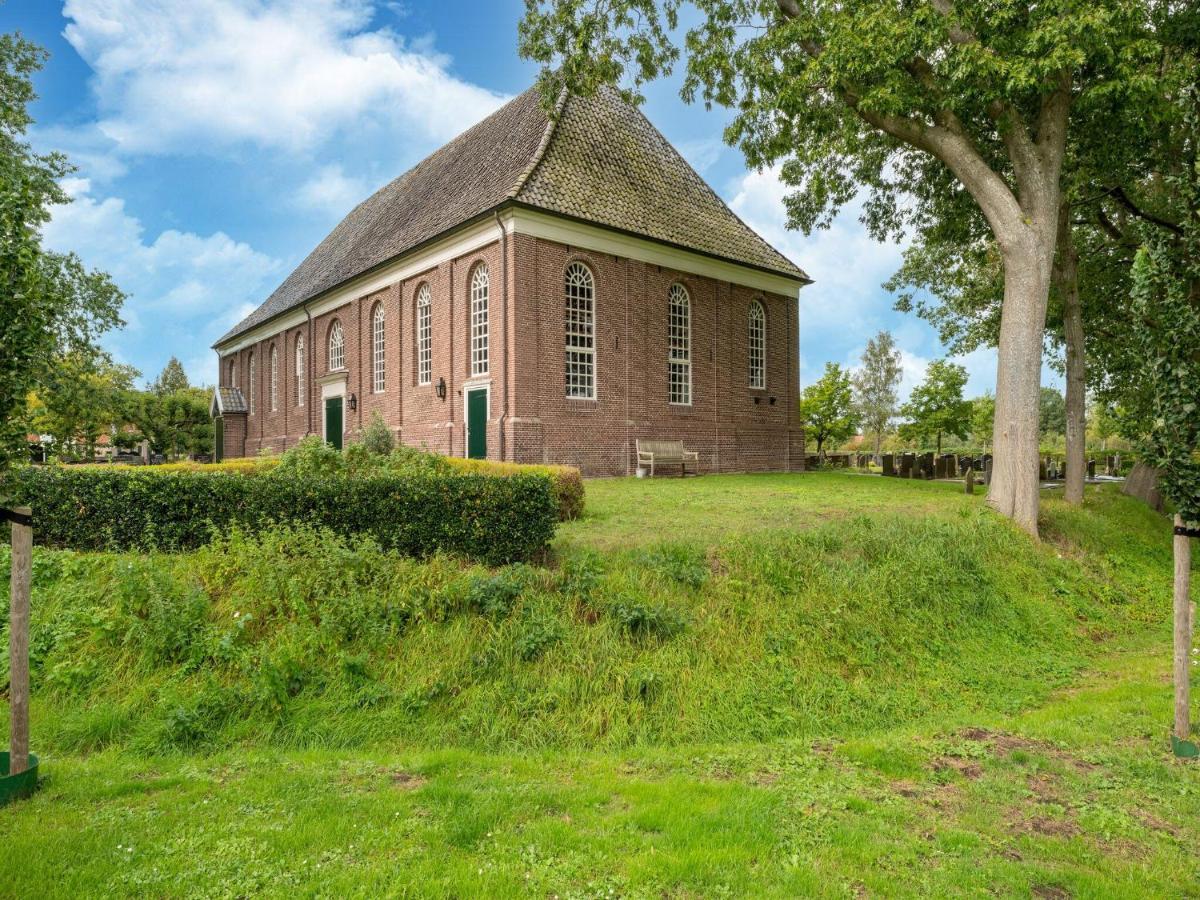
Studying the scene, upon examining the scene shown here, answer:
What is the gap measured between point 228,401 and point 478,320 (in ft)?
80.7

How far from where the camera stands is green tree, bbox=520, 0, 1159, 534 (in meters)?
9.88

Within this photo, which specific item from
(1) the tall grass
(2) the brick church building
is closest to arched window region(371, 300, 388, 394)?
(2) the brick church building

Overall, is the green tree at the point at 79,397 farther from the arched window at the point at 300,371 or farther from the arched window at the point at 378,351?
the arched window at the point at 378,351

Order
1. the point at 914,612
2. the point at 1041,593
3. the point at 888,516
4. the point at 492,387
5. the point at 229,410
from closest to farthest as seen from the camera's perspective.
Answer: the point at 914,612 → the point at 1041,593 → the point at 888,516 → the point at 492,387 → the point at 229,410

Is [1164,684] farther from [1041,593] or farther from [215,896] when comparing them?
[215,896]

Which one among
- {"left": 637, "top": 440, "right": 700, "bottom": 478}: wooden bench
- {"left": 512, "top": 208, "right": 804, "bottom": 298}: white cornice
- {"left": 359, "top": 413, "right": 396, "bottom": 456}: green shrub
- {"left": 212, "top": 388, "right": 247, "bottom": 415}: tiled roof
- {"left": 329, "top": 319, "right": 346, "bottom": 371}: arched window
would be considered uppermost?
{"left": 512, "top": 208, "right": 804, "bottom": 298}: white cornice

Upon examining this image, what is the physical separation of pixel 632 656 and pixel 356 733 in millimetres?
2519

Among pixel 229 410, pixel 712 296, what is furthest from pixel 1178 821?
pixel 229 410

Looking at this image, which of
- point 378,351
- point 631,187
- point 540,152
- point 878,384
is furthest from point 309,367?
point 878,384

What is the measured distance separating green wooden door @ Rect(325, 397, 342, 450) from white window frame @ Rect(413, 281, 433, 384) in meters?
6.81

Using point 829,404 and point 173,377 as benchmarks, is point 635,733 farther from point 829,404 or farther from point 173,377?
point 173,377

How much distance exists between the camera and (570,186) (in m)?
19.2

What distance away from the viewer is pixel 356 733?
17.1 feet

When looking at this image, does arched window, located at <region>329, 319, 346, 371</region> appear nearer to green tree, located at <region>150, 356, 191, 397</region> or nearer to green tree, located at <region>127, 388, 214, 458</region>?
green tree, located at <region>127, 388, 214, 458</region>
